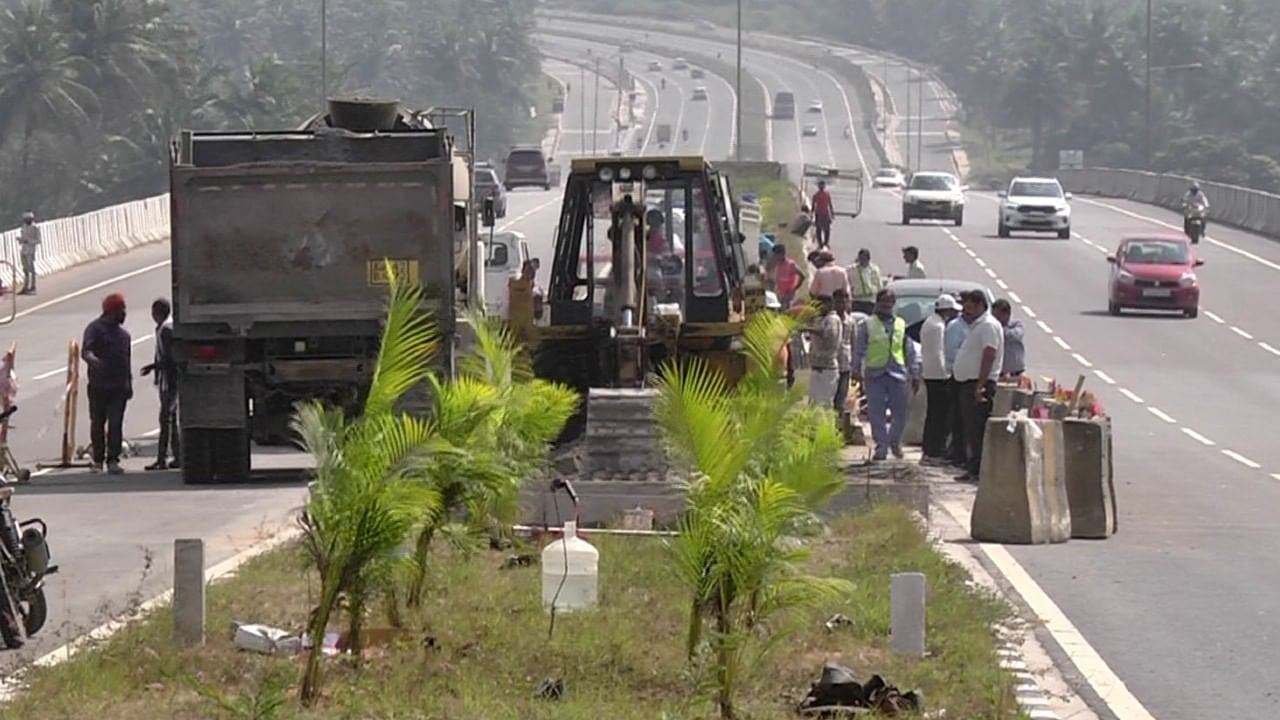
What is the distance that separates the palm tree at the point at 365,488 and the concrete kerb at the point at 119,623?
57.0 inches

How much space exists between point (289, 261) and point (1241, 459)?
10.4m

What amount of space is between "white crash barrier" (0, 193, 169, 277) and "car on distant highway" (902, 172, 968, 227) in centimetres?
1953

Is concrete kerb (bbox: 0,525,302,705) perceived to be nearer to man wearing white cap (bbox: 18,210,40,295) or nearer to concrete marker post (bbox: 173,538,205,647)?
concrete marker post (bbox: 173,538,205,647)

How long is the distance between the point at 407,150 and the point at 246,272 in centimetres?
179

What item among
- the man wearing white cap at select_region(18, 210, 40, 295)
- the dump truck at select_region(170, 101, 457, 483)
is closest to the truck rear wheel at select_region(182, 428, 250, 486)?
the dump truck at select_region(170, 101, 457, 483)

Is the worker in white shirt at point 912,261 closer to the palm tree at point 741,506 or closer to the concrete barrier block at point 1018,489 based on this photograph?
the concrete barrier block at point 1018,489

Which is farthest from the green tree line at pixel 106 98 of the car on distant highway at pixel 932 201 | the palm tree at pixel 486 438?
the palm tree at pixel 486 438

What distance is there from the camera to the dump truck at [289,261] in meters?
22.0

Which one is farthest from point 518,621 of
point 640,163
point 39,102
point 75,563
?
point 39,102

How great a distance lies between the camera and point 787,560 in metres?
10.8

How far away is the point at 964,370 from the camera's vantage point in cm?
2206

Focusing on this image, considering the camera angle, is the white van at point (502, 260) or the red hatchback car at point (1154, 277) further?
the red hatchback car at point (1154, 277)

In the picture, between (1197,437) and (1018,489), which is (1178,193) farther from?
(1018,489)

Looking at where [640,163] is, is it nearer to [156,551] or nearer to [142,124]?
[156,551]
